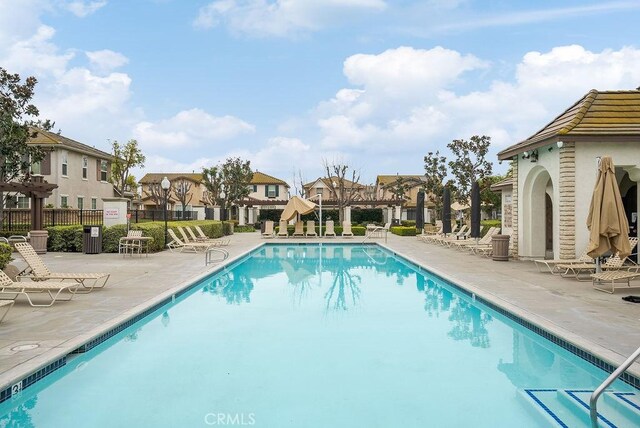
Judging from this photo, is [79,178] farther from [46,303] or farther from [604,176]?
[604,176]

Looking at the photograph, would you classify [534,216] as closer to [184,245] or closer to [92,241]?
[184,245]

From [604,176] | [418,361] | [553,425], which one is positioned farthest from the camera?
[604,176]

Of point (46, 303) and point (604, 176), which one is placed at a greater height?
point (604, 176)

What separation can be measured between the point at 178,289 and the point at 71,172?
23.3 meters

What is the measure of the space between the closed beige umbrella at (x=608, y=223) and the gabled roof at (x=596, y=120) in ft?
11.2

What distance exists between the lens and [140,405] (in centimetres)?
Result: 494

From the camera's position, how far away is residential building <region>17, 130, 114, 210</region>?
28078mm

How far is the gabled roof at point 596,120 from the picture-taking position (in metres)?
13.2

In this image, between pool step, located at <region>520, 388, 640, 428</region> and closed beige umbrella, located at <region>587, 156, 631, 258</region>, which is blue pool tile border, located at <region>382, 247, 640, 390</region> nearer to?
pool step, located at <region>520, 388, 640, 428</region>

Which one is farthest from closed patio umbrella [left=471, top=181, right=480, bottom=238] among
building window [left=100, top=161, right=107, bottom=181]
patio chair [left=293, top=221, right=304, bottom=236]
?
building window [left=100, top=161, right=107, bottom=181]

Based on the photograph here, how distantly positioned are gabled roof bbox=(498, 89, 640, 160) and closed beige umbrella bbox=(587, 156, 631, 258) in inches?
134

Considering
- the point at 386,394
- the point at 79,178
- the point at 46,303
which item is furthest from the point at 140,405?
the point at 79,178

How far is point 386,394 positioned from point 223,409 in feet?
5.35

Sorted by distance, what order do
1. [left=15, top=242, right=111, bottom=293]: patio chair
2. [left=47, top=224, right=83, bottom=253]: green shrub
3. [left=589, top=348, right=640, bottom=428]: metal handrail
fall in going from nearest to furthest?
[left=589, top=348, right=640, bottom=428]: metal handrail
[left=15, top=242, right=111, bottom=293]: patio chair
[left=47, top=224, right=83, bottom=253]: green shrub
